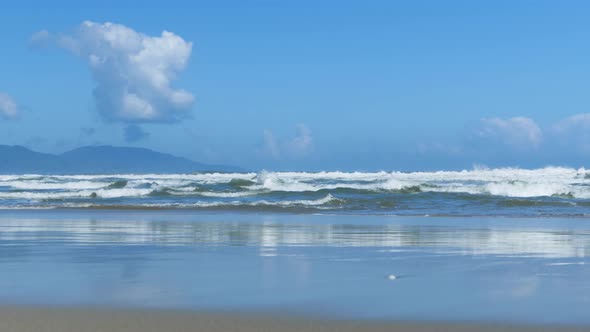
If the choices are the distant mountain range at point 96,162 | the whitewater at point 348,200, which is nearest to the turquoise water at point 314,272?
the whitewater at point 348,200

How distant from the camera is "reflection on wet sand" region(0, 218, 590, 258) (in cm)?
1030

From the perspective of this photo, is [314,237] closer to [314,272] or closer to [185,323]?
[314,272]

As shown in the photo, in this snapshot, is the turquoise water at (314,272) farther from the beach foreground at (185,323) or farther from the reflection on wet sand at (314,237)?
the beach foreground at (185,323)

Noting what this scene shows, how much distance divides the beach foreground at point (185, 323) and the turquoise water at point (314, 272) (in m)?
0.22

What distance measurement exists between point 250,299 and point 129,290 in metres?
1.06

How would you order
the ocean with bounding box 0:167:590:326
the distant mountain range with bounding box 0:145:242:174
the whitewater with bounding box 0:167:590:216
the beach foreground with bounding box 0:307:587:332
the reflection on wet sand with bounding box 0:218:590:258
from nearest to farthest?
the beach foreground with bounding box 0:307:587:332, the ocean with bounding box 0:167:590:326, the reflection on wet sand with bounding box 0:218:590:258, the whitewater with bounding box 0:167:590:216, the distant mountain range with bounding box 0:145:242:174

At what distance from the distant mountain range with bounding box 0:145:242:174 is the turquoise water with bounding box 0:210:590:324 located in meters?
105

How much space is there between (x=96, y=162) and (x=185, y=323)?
140202mm

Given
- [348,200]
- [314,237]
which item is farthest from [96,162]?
[314,237]

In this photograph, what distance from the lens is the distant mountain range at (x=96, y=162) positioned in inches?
4806

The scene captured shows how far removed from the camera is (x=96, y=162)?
140750mm

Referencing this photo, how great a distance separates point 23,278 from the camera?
276 inches

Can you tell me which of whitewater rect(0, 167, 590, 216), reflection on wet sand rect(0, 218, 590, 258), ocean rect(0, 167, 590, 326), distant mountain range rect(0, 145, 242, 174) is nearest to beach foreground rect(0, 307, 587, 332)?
ocean rect(0, 167, 590, 326)

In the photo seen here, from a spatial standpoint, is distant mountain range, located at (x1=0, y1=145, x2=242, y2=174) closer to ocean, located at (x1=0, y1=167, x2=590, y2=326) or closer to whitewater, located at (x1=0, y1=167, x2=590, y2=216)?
whitewater, located at (x1=0, y1=167, x2=590, y2=216)
